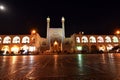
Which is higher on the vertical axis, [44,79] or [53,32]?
[53,32]

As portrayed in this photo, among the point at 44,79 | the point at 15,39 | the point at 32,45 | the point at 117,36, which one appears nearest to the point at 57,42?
the point at 32,45

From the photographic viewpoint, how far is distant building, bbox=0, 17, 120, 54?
59594mm

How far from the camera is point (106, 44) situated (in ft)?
209

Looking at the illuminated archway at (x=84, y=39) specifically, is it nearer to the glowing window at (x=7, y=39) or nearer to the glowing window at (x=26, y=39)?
the glowing window at (x=26, y=39)

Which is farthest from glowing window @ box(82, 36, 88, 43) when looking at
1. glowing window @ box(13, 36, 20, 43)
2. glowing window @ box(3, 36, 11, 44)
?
glowing window @ box(3, 36, 11, 44)

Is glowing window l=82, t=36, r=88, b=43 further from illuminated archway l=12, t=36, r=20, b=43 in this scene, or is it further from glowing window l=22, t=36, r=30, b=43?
illuminated archway l=12, t=36, r=20, b=43

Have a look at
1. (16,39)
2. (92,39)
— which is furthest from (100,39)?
(16,39)

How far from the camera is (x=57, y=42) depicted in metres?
65.0

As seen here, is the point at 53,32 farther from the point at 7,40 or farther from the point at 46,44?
the point at 7,40

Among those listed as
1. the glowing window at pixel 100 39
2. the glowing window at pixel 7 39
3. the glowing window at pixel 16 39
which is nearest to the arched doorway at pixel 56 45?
the glowing window at pixel 16 39

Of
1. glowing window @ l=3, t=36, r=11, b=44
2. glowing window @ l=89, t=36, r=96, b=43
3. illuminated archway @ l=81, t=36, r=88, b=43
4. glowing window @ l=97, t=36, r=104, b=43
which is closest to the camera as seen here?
glowing window @ l=3, t=36, r=11, b=44

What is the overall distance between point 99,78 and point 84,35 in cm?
5895

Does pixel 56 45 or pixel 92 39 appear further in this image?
pixel 56 45

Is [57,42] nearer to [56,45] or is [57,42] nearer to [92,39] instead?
[56,45]
